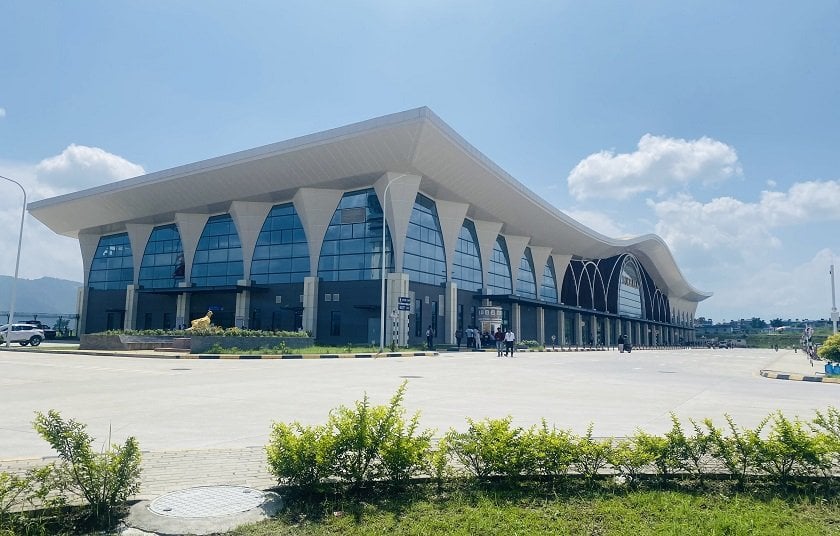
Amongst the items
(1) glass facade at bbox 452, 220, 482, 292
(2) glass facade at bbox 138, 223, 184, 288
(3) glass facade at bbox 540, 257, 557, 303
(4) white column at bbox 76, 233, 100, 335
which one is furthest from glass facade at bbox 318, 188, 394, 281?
(4) white column at bbox 76, 233, 100, 335

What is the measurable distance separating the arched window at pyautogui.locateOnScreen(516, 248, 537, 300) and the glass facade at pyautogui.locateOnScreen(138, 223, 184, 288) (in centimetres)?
3424

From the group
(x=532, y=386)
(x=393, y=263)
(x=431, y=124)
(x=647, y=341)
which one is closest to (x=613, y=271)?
(x=647, y=341)

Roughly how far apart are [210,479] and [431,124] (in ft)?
96.5

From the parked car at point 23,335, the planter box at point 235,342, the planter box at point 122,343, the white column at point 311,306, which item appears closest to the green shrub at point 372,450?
the planter box at point 235,342

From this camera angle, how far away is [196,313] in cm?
5022

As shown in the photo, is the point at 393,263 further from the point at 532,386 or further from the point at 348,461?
the point at 348,461

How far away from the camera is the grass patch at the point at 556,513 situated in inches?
162

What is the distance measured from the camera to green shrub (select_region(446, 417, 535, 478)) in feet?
17.2

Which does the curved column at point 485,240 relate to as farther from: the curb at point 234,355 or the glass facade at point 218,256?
the glass facade at point 218,256

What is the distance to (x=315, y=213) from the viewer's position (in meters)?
42.3

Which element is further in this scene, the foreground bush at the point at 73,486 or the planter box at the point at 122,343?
the planter box at the point at 122,343

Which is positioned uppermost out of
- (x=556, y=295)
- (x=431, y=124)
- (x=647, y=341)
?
(x=431, y=124)

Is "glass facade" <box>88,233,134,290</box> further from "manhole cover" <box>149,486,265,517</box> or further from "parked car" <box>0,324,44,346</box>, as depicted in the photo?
"manhole cover" <box>149,486,265,517</box>

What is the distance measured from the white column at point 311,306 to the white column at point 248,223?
267 inches
